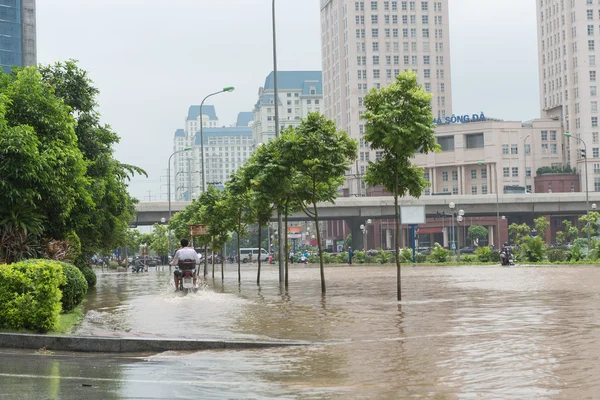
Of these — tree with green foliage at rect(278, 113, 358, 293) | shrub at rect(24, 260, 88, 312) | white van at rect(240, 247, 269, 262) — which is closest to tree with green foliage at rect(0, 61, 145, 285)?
shrub at rect(24, 260, 88, 312)

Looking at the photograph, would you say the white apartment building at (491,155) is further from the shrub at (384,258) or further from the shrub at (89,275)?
the shrub at (89,275)

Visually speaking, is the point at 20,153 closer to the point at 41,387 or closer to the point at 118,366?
the point at 118,366

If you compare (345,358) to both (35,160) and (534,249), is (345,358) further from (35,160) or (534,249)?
(534,249)

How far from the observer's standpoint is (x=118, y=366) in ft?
39.1

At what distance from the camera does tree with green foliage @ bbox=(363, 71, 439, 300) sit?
22.3 metres

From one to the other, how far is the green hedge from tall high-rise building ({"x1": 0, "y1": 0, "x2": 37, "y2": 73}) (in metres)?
96.6

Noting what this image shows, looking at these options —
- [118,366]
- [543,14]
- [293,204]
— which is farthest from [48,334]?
[543,14]

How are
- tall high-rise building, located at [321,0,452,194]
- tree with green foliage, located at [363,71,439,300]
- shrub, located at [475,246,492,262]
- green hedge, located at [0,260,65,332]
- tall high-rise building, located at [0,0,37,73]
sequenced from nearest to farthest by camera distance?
green hedge, located at [0,260,65,332], tree with green foliage, located at [363,71,439,300], shrub, located at [475,246,492,262], tall high-rise building, located at [0,0,37,73], tall high-rise building, located at [321,0,452,194]

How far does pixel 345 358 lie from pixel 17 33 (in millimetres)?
104204

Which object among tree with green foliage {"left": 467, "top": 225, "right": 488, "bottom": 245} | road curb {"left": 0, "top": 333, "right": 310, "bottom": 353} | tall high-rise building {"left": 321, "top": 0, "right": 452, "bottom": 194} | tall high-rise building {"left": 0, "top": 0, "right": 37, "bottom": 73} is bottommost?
road curb {"left": 0, "top": 333, "right": 310, "bottom": 353}

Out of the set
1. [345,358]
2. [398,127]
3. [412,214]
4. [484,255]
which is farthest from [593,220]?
[345,358]

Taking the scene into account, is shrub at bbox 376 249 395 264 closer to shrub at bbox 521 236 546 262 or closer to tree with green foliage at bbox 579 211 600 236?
shrub at bbox 521 236 546 262

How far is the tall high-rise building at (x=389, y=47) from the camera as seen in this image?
15975 cm

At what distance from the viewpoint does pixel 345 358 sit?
1249cm
